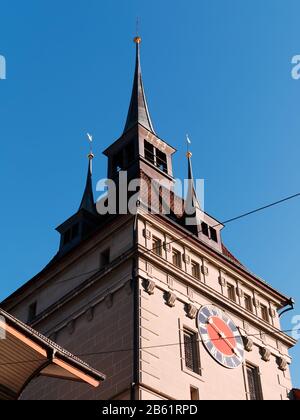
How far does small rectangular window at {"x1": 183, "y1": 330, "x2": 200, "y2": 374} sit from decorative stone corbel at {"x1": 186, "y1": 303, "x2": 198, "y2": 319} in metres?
0.69

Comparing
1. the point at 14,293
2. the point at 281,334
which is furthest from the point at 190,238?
the point at 14,293

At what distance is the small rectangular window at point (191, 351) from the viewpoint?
3347 cm

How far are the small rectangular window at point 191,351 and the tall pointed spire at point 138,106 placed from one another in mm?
12910

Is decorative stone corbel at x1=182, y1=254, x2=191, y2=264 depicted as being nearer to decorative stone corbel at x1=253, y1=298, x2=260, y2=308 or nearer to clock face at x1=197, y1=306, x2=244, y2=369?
clock face at x1=197, y1=306, x2=244, y2=369

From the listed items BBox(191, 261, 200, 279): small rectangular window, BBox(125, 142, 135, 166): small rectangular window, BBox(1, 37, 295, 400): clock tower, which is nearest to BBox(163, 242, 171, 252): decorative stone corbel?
BBox(1, 37, 295, 400): clock tower

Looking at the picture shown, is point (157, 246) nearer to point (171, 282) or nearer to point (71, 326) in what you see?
point (171, 282)

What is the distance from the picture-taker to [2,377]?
780 inches

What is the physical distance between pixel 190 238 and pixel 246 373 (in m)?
6.15

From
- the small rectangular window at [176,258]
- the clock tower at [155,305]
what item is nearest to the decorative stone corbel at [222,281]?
the clock tower at [155,305]

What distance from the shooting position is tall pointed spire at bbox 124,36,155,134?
44909mm
